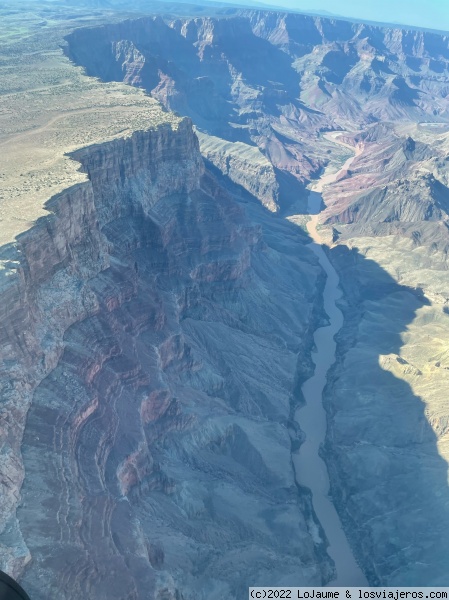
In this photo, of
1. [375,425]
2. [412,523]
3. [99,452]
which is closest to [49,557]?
[99,452]

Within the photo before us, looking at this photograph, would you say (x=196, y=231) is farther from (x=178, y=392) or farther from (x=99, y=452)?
(x=99, y=452)

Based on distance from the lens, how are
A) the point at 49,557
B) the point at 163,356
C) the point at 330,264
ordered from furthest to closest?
the point at 330,264 → the point at 163,356 → the point at 49,557

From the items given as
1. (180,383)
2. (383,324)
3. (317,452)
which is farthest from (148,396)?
(383,324)

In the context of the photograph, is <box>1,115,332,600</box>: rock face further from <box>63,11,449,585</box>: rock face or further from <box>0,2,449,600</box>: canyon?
<box>63,11,449,585</box>: rock face

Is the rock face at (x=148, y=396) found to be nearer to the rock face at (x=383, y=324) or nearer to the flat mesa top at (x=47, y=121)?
the flat mesa top at (x=47, y=121)

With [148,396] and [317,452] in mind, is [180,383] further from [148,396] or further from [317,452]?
[317,452]

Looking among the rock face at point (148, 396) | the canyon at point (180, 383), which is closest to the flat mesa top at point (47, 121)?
the canyon at point (180, 383)

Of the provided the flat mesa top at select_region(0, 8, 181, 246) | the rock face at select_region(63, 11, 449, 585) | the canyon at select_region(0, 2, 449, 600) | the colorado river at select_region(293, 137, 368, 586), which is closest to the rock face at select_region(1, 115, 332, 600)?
the canyon at select_region(0, 2, 449, 600)
